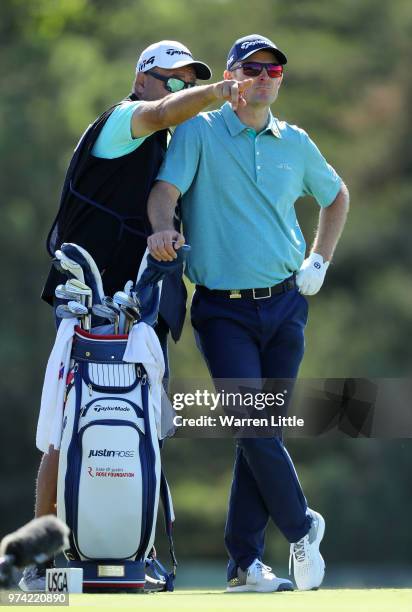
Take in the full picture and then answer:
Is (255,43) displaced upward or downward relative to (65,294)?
upward

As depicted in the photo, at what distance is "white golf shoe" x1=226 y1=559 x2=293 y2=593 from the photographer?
6328mm

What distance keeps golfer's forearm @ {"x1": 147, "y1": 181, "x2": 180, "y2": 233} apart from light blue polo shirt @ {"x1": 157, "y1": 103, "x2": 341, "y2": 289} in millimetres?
96

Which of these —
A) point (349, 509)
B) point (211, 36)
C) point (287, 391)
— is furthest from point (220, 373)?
point (211, 36)

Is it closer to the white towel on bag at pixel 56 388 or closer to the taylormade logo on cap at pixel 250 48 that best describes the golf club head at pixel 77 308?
the white towel on bag at pixel 56 388

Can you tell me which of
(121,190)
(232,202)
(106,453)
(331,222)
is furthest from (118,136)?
(106,453)

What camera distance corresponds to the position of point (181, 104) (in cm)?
601

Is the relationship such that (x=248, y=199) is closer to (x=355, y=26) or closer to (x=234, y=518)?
(x=234, y=518)

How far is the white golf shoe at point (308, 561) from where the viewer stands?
21.1 ft

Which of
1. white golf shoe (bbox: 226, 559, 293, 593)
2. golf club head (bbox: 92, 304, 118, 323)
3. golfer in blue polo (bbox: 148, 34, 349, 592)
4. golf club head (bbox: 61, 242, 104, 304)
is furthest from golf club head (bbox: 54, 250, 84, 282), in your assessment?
white golf shoe (bbox: 226, 559, 293, 593)

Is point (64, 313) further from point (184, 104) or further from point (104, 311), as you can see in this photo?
point (184, 104)

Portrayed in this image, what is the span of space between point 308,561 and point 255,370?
31.1 inches

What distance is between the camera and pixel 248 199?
6.54 metres

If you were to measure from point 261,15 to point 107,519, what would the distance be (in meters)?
20.5

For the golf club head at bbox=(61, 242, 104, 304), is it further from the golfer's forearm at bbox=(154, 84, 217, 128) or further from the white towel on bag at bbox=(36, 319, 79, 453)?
the golfer's forearm at bbox=(154, 84, 217, 128)
